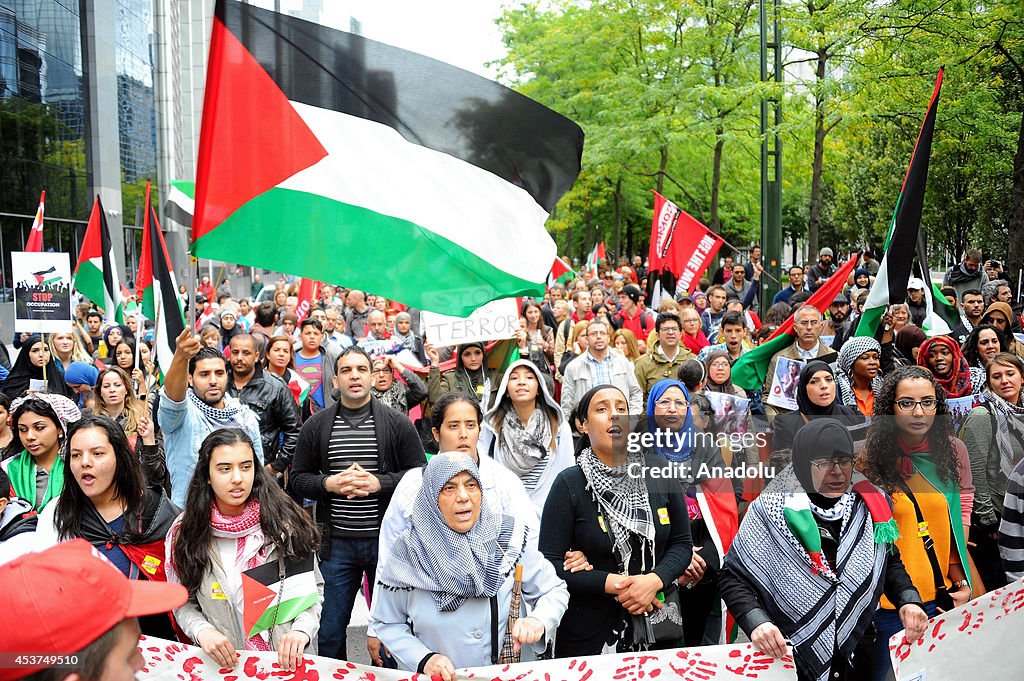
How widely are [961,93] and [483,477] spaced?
1521cm

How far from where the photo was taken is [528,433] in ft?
19.8

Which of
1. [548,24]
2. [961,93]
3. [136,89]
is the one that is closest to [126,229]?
[136,89]

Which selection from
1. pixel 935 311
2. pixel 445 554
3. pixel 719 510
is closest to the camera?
pixel 445 554

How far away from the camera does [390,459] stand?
5.42 m

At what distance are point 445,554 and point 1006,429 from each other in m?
2.95

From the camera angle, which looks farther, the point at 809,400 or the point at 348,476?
the point at 809,400

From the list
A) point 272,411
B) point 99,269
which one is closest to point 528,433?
point 272,411

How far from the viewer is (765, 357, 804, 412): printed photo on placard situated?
6.55 meters

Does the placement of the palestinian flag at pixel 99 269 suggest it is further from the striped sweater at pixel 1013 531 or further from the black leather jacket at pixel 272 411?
the striped sweater at pixel 1013 531

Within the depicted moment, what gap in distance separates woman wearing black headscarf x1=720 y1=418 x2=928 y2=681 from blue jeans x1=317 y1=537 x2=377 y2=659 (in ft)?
6.92

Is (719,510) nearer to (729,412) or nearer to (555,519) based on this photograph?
(555,519)

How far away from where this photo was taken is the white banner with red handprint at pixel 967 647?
151 inches

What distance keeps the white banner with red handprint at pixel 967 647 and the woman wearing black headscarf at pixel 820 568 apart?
0.34 feet

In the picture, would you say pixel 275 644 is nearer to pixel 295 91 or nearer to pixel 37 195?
pixel 295 91
